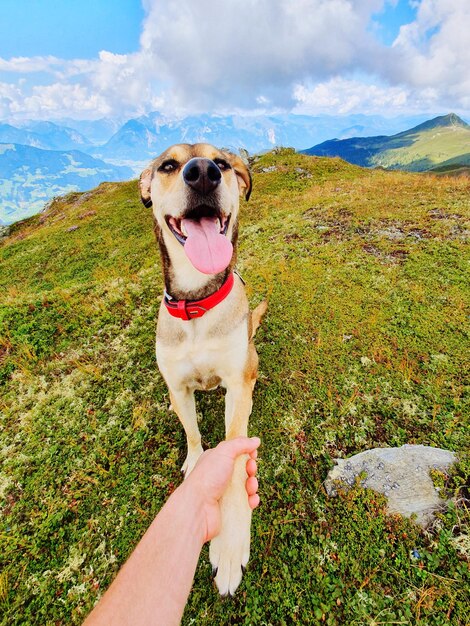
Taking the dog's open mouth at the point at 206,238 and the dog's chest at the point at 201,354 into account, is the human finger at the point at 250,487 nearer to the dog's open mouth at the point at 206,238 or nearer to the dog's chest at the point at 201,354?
the dog's chest at the point at 201,354

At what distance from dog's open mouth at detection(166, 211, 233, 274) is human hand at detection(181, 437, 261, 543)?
212 cm

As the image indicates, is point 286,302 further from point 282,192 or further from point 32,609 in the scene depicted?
point 282,192

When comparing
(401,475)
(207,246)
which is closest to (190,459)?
(401,475)

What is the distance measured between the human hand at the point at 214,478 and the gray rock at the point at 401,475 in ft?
5.76

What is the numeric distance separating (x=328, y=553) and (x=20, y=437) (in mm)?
5779

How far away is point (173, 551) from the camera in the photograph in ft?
8.80

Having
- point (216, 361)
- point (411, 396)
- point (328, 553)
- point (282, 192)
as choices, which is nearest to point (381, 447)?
point (411, 396)

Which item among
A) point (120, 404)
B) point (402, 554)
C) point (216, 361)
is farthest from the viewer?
point (120, 404)

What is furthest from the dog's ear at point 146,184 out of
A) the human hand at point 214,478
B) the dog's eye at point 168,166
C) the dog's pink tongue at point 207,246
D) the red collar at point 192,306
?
the human hand at point 214,478

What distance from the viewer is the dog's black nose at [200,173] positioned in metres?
3.72

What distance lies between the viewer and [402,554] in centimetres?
370

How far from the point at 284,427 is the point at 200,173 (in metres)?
4.35

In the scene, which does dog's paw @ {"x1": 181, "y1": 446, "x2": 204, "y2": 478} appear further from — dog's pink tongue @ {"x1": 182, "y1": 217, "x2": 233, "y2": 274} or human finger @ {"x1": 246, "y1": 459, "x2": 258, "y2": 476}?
dog's pink tongue @ {"x1": 182, "y1": 217, "x2": 233, "y2": 274}

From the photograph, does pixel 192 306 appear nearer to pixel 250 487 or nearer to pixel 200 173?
pixel 200 173
